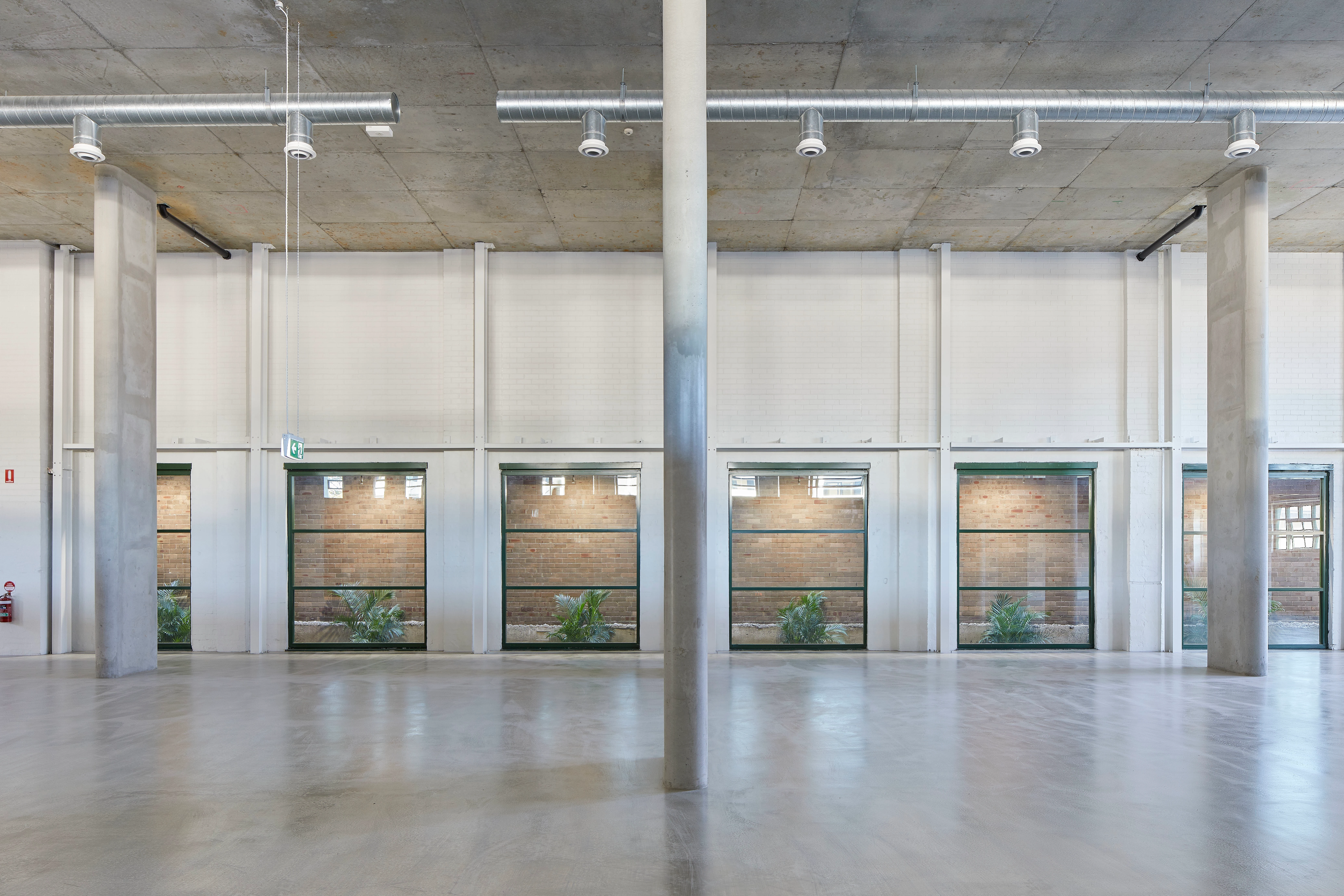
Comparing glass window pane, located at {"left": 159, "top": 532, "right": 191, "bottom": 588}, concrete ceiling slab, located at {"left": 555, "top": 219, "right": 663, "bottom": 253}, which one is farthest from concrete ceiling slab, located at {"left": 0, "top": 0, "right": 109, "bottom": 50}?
glass window pane, located at {"left": 159, "top": 532, "right": 191, "bottom": 588}

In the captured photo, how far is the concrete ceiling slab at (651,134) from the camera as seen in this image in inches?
241

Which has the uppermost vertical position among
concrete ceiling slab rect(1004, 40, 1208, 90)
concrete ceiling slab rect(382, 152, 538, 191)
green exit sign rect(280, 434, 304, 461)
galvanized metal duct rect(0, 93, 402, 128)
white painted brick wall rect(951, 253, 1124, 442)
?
concrete ceiling slab rect(1004, 40, 1208, 90)

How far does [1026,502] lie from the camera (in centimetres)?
1114

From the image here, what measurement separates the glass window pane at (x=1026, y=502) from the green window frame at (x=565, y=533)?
4.59m

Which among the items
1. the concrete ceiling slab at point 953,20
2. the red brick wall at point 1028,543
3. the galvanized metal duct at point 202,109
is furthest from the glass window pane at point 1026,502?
the galvanized metal duct at point 202,109

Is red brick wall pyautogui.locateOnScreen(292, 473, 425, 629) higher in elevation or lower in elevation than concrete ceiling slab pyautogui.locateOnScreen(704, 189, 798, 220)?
lower

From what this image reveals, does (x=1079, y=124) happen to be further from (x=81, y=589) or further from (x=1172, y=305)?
(x=81, y=589)

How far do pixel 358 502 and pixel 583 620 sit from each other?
3.55m

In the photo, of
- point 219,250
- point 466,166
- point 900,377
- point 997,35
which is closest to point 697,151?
point 997,35

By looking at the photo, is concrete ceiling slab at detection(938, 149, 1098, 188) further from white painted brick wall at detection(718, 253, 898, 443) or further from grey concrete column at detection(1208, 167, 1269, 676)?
white painted brick wall at detection(718, 253, 898, 443)

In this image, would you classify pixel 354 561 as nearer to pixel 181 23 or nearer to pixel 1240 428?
pixel 181 23

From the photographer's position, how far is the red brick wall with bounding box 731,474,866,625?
1105 cm

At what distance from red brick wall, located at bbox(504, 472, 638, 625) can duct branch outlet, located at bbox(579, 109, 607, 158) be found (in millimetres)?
5299

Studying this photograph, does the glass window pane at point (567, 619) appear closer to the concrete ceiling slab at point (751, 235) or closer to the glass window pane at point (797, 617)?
the glass window pane at point (797, 617)
